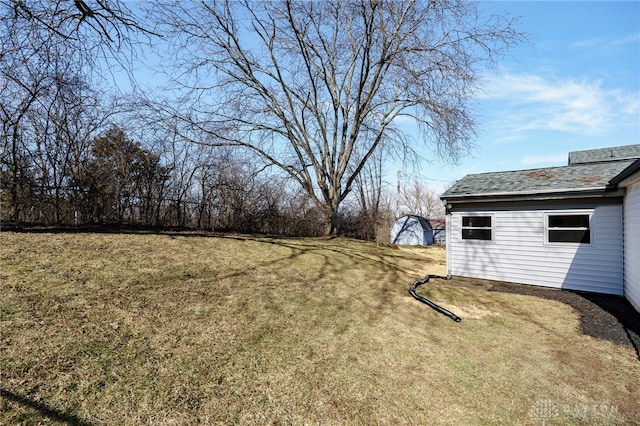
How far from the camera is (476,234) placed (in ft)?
29.1

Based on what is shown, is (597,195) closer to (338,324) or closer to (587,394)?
(587,394)

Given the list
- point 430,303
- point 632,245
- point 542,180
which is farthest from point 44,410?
point 542,180

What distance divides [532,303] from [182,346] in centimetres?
688

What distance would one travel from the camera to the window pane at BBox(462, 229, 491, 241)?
343 inches

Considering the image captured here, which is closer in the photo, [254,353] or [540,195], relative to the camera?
[254,353]

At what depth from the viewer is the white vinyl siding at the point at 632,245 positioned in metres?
5.55

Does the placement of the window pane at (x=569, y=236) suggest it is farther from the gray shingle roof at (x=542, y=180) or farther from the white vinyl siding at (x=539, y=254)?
the gray shingle roof at (x=542, y=180)

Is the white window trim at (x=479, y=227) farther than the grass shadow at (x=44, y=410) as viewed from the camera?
Yes

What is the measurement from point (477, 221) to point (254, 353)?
7839 millimetres

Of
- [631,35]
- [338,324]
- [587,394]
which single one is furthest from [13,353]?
[631,35]

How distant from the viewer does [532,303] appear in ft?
21.2

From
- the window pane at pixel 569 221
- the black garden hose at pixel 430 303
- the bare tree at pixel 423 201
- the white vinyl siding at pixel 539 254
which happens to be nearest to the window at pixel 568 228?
the window pane at pixel 569 221

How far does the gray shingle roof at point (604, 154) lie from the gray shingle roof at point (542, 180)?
6.96 meters

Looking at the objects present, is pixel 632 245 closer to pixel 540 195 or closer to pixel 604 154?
pixel 540 195
